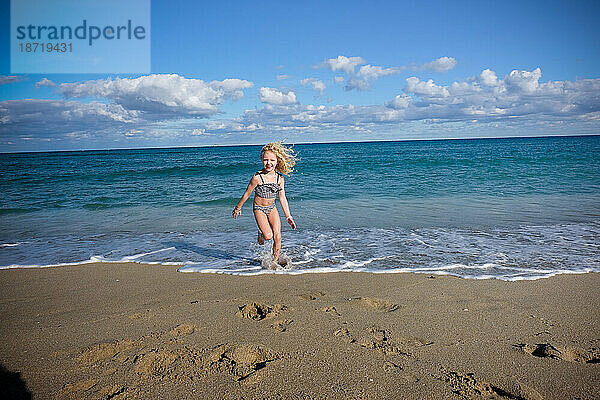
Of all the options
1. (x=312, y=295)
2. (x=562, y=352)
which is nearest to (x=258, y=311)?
(x=312, y=295)

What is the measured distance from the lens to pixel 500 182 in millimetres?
16672

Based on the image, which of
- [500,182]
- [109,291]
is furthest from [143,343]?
[500,182]

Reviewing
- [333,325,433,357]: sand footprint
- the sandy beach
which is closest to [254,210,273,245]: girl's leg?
the sandy beach

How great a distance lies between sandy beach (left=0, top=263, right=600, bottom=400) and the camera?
242cm

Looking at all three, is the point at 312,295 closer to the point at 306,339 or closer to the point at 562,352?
the point at 306,339

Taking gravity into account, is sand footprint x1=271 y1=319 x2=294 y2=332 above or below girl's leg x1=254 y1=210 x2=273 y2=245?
below

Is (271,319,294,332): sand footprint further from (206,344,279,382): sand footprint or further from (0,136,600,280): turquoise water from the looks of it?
(0,136,600,280): turquoise water

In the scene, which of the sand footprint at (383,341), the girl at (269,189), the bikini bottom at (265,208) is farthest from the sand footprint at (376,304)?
the bikini bottom at (265,208)

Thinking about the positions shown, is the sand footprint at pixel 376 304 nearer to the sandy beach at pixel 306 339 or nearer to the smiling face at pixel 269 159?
the sandy beach at pixel 306 339

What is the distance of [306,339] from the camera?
305 centimetres

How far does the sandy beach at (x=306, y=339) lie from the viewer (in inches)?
95.1

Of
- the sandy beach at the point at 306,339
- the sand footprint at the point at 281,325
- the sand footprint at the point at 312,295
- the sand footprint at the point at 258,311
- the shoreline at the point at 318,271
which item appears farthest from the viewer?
the shoreline at the point at 318,271

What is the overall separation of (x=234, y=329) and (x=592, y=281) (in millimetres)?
4645

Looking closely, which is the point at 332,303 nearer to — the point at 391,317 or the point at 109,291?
the point at 391,317
